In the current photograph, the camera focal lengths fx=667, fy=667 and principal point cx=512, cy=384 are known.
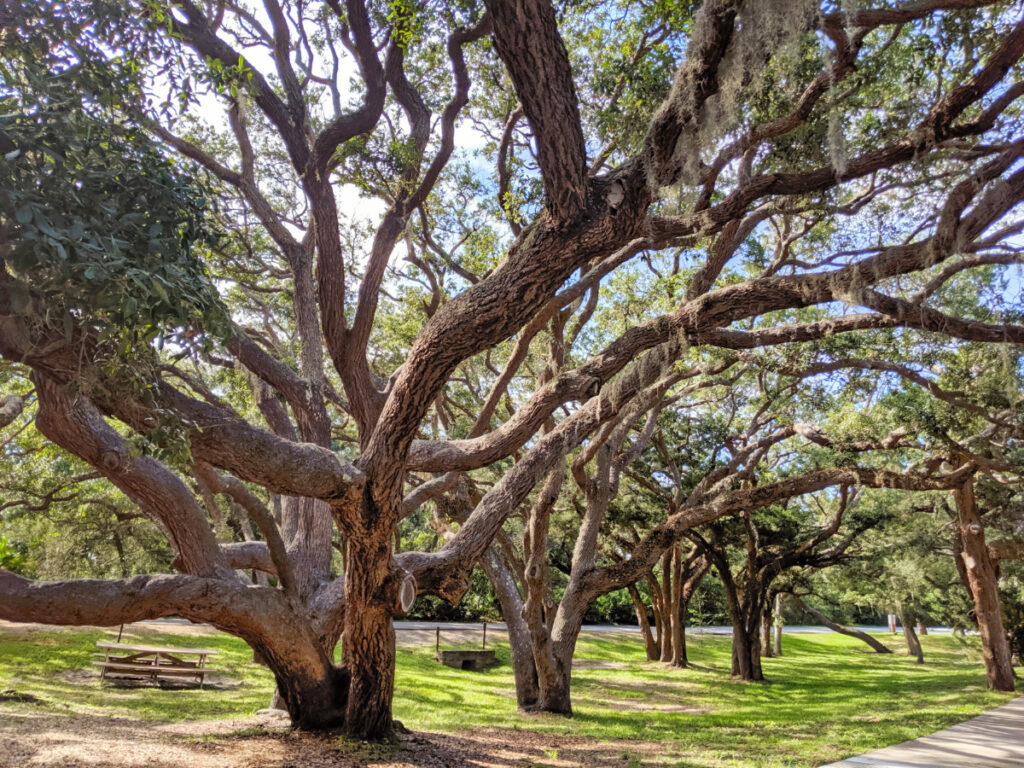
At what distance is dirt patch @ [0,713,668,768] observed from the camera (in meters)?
4.73

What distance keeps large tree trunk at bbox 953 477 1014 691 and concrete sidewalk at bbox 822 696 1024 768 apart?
3889 millimetres

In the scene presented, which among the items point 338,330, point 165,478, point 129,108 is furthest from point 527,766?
point 129,108

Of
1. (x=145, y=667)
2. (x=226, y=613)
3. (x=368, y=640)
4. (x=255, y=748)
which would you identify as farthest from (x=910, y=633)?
(x=226, y=613)

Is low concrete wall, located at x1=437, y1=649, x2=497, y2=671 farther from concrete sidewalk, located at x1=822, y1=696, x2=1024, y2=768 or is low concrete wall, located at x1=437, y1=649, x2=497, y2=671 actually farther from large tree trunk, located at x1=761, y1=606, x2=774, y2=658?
large tree trunk, located at x1=761, y1=606, x2=774, y2=658

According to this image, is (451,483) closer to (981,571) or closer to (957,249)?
(957,249)

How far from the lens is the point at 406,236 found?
9219 mm

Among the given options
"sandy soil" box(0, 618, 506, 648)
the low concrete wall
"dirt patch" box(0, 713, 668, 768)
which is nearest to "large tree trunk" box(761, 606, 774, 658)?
"sandy soil" box(0, 618, 506, 648)

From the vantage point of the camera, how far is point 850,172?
4324 mm

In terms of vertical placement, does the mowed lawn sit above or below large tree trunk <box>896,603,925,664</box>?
below

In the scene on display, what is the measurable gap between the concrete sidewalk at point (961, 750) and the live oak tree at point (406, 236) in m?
3.08

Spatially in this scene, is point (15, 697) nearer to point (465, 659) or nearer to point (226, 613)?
point (226, 613)

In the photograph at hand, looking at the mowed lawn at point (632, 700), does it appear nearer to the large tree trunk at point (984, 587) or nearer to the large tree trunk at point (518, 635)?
the large tree trunk at point (518, 635)

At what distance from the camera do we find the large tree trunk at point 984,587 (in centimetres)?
1178

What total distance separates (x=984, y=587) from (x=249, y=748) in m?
12.4
